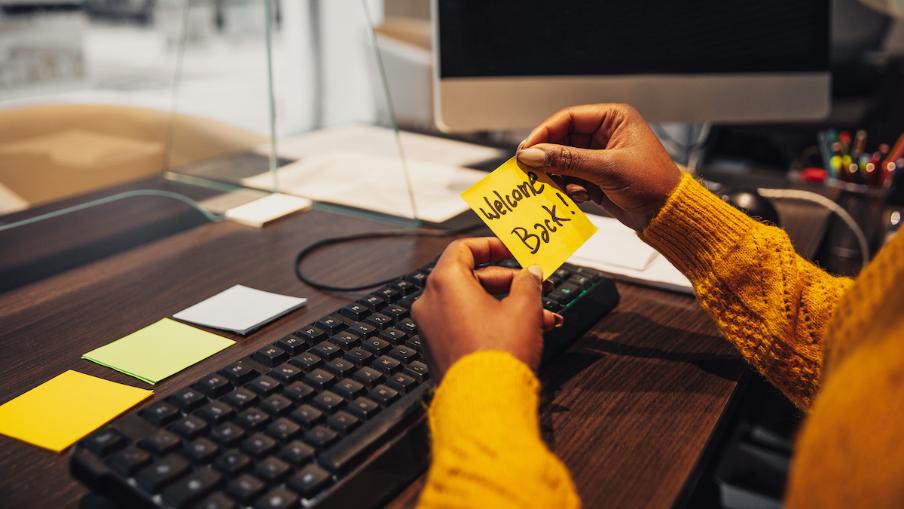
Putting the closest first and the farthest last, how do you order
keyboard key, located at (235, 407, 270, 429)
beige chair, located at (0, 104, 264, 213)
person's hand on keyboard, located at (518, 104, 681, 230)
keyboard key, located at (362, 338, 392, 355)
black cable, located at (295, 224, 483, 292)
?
keyboard key, located at (235, 407, 270, 429) < keyboard key, located at (362, 338, 392, 355) < person's hand on keyboard, located at (518, 104, 681, 230) < black cable, located at (295, 224, 483, 292) < beige chair, located at (0, 104, 264, 213)

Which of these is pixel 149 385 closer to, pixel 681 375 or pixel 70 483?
pixel 70 483

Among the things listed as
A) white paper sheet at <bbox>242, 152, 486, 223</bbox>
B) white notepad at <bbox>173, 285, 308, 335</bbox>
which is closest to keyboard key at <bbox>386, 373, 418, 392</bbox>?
white notepad at <bbox>173, 285, 308, 335</bbox>

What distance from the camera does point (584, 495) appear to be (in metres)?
0.50

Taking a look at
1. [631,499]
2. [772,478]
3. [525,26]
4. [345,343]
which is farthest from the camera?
[772,478]

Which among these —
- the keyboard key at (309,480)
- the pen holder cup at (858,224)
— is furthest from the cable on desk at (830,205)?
the keyboard key at (309,480)

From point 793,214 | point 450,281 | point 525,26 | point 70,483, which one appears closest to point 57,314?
point 70,483

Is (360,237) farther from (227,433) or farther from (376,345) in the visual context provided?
(227,433)

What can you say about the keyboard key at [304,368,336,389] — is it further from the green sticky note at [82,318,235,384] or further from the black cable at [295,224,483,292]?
the black cable at [295,224,483,292]

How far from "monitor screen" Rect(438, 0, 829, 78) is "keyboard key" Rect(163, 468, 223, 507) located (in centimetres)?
70

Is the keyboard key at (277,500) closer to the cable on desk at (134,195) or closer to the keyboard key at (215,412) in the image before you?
the keyboard key at (215,412)

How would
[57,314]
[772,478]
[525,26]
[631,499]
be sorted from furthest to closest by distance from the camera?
[772,478]
[525,26]
[57,314]
[631,499]

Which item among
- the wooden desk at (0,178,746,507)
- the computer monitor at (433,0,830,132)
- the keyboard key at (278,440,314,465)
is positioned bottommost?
the wooden desk at (0,178,746,507)

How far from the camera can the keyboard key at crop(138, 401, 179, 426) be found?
51cm

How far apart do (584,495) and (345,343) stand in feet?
0.76
